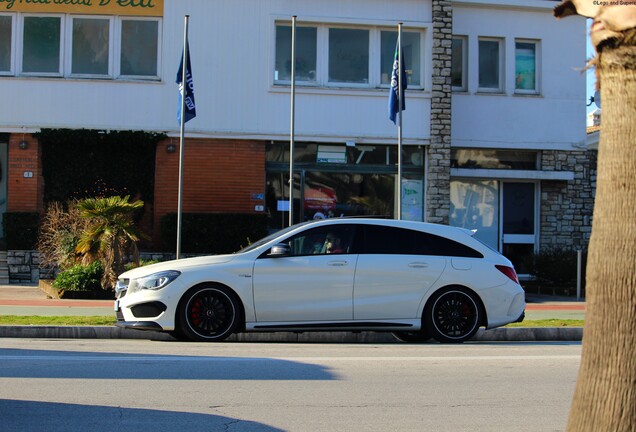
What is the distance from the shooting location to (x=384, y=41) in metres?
22.8

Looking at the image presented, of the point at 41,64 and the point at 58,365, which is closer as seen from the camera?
the point at 58,365

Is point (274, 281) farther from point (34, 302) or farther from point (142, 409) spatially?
point (34, 302)

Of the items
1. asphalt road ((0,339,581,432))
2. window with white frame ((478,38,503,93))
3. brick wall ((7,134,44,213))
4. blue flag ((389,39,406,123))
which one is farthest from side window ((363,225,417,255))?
window with white frame ((478,38,503,93))

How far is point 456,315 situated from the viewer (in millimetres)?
11672

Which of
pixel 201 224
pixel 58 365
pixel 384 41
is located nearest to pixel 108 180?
pixel 201 224

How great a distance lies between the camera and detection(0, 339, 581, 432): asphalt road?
267 inches

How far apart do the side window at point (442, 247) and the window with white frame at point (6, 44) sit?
44.8 ft

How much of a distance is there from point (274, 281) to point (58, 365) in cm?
314

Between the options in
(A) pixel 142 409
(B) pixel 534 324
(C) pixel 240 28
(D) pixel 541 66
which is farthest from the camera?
(D) pixel 541 66

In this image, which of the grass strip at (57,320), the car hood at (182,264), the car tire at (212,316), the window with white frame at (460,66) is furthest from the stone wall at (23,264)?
the window with white frame at (460,66)

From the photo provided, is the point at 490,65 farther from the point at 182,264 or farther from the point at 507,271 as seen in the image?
the point at 182,264

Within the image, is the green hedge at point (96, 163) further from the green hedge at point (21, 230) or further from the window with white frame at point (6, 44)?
the window with white frame at point (6, 44)

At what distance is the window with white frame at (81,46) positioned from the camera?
21516 millimetres

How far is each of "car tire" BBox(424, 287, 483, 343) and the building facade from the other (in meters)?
9.31
